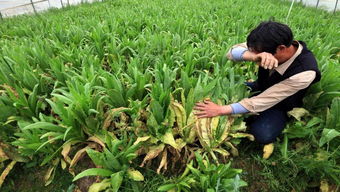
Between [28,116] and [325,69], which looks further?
[325,69]

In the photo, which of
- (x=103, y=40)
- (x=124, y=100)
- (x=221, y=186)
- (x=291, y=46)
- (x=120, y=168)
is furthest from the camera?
(x=103, y=40)

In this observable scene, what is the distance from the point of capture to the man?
179 centimetres

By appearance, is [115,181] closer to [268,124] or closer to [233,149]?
[233,149]

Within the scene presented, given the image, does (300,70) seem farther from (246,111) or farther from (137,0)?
(137,0)

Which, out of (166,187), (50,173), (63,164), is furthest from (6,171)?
(166,187)

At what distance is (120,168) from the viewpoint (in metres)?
1.76

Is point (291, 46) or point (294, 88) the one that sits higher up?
point (291, 46)

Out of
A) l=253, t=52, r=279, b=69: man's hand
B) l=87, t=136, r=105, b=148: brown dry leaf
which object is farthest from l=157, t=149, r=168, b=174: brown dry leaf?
l=253, t=52, r=279, b=69: man's hand

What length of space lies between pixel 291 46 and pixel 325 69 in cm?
67

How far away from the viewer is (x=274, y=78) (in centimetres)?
204

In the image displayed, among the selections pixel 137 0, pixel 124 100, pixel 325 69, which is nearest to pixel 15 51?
pixel 124 100

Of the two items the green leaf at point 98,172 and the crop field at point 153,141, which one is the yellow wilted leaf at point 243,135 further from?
the green leaf at point 98,172

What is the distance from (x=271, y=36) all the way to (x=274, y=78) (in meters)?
0.42

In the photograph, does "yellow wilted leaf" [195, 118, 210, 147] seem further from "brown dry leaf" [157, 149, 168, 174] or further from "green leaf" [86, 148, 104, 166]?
"green leaf" [86, 148, 104, 166]
